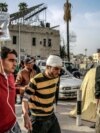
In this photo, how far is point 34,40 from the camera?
6912cm

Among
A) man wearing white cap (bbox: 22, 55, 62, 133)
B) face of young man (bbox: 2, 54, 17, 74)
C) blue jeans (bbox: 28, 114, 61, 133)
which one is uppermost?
face of young man (bbox: 2, 54, 17, 74)

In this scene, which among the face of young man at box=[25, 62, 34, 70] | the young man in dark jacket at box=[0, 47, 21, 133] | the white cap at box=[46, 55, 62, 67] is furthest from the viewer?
the face of young man at box=[25, 62, 34, 70]

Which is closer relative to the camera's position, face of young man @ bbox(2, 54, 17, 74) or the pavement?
face of young man @ bbox(2, 54, 17, 74)

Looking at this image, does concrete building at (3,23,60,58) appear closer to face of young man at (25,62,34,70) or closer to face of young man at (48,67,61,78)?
face of young man at (25,62,34,70)

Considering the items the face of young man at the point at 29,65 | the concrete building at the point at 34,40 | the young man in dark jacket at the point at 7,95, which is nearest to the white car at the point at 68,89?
the face of young man at the point at 29,65

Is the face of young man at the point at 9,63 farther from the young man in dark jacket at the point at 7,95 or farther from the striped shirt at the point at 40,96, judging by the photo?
the striped shirt at the point at 40,96

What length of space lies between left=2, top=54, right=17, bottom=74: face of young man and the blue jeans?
1.52 m

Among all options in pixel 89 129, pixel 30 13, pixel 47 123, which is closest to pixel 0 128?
pixel 47 123

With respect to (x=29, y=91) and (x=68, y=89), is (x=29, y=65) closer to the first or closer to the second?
(x=29, y=91)

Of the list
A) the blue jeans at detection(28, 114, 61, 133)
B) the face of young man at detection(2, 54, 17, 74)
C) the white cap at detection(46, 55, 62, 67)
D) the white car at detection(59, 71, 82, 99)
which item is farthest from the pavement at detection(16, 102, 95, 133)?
the face of young man at detection(2, 54, 17, 74)

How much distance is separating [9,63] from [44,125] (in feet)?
→ 5.27

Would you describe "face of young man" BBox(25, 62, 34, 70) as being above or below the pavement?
above

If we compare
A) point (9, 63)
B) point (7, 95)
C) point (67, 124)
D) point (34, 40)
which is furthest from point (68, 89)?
point (34, 40)

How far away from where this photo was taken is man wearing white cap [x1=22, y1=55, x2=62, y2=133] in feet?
20.4
